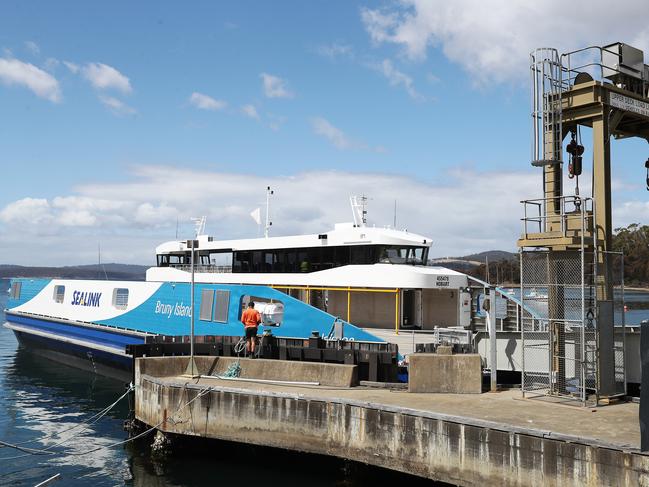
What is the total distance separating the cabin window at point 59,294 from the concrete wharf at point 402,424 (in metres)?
16.1

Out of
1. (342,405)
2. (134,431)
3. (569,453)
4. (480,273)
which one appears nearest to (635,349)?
(569,453)

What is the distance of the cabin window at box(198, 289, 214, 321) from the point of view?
70.9 ft

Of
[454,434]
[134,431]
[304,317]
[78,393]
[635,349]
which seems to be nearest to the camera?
[454,434]

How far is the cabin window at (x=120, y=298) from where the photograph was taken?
2523 cm

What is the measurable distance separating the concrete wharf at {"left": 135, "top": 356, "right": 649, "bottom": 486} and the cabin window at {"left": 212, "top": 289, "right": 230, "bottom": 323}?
17.4 feet

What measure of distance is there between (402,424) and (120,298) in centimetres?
1727

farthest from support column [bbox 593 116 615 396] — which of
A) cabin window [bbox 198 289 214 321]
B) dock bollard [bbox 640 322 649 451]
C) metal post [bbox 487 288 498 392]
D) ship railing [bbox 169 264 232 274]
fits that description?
ship railing [bbox 169 264 232 274]

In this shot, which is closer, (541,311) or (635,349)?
(635,349)

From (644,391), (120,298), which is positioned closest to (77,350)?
(120,298)

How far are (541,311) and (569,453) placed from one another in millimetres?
7510

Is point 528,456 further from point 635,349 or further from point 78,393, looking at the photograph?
point 78,393

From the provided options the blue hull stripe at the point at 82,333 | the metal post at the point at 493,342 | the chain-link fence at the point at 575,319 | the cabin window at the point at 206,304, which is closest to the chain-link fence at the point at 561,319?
the chain-link fence at the point at 575,319

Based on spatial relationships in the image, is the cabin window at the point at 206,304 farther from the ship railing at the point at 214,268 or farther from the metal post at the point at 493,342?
the metal post at the point at 493,342

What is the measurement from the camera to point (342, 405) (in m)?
12.2
